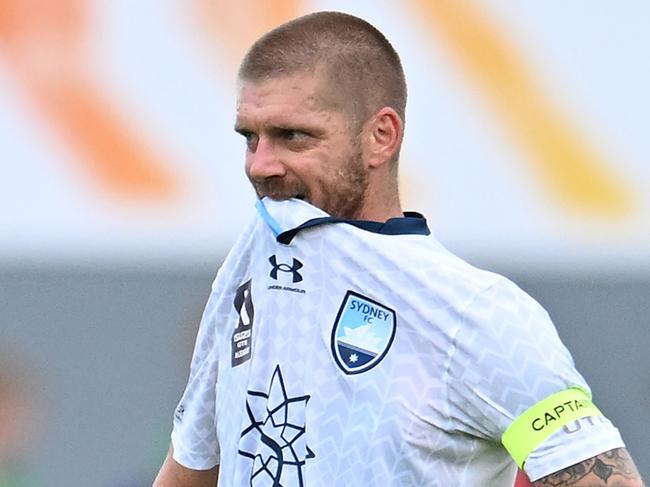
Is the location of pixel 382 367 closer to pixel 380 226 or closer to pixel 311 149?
pixel 380 226

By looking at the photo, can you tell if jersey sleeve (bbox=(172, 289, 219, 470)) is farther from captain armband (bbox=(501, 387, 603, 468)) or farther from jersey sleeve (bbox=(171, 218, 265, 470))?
captain armband (bbox=(501, 387, 603, 468))

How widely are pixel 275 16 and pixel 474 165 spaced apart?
1.01m

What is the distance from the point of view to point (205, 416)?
2328mm

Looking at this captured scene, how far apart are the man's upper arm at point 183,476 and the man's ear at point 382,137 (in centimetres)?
60

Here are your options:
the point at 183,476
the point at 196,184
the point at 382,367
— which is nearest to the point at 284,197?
the point at 382,367

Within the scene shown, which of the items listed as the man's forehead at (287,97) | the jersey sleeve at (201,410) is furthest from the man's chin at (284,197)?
the jersey sleeve at (201,410)

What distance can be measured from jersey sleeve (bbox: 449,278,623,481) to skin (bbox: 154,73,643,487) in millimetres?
282

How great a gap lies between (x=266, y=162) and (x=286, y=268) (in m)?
0.16

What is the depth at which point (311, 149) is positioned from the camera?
206 centimetres

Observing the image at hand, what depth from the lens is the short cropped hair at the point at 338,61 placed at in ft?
6.92

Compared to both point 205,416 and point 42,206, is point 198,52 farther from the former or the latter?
point 205,416

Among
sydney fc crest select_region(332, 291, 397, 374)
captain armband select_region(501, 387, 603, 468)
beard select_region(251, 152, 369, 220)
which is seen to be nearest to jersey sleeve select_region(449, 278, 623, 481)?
captain armband select_region(501, 387, 603, 468)

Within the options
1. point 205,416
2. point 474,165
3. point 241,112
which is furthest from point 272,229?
point 474,165

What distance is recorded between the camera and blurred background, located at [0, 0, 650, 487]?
5.88 m
